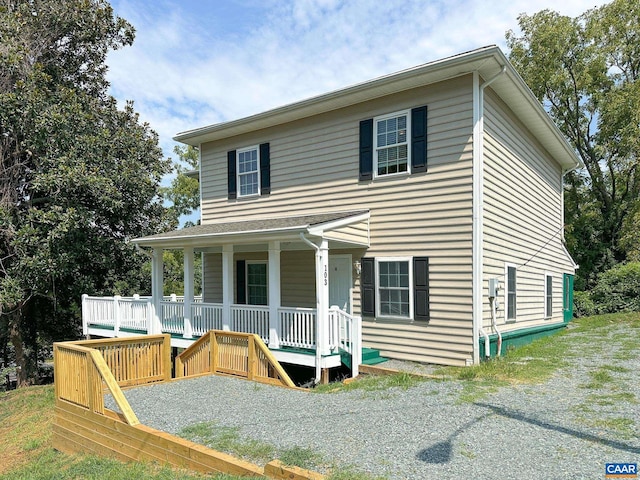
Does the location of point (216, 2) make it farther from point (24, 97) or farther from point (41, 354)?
point (41, 354)

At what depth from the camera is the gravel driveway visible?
4195mm

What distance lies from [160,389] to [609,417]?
678 centimetres

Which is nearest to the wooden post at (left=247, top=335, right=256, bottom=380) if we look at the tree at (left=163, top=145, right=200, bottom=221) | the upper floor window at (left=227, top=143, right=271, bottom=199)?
the upper floor window at (left=227, top=143, right=271, bottom=199)

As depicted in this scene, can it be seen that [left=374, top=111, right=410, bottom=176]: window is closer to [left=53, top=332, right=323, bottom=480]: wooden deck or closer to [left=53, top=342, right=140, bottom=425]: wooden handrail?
[left=53, top=332, right=323, bottom=480]: wooden deck

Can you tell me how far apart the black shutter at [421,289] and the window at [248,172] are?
16.9 ft

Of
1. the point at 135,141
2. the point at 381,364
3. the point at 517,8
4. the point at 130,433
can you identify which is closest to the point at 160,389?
the point at 130,433

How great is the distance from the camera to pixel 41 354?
20.7 meters

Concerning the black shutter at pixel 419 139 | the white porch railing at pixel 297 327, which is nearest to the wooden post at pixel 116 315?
the white porch railing at pixel 297 327

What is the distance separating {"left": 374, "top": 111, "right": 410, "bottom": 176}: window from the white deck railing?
341cm

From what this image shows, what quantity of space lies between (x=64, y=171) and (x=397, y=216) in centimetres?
1005

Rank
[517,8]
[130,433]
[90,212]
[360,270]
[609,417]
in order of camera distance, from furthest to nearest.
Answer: [517,8]
[90,212]
[360,270]
[130,433]
[609,417]

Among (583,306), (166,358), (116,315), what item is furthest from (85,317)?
(583,306)

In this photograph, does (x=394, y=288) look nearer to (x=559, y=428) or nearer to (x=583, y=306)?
(x=559, y=428)

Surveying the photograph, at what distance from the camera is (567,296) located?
1603 centimetres
